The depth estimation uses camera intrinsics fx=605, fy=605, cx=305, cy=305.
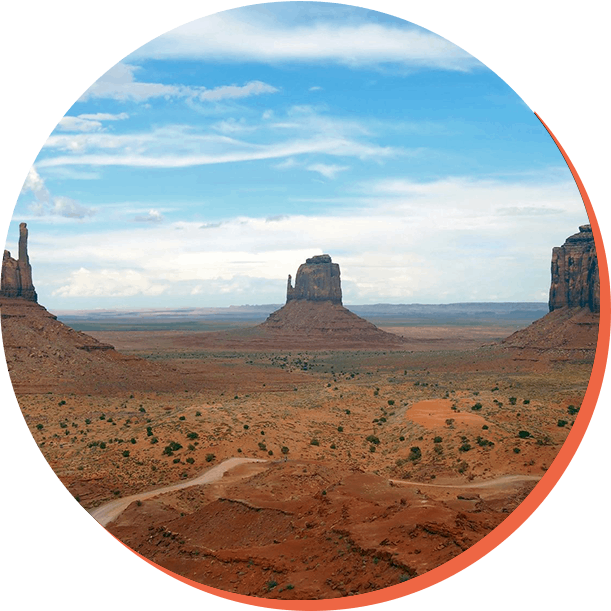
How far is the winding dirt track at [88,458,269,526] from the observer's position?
82.7 ft

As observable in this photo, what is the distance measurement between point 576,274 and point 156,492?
83810mm

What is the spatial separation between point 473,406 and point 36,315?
56.4 meters

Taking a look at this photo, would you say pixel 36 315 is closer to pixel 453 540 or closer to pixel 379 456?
pixel 379 456

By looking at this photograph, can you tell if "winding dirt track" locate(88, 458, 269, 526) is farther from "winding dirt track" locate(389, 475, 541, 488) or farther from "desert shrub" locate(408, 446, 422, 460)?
"winding dirt track" locate(389, 475, 541, 488)

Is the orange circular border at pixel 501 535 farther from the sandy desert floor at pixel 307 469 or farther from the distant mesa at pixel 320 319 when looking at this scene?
the distant mesa at pixel 320 319

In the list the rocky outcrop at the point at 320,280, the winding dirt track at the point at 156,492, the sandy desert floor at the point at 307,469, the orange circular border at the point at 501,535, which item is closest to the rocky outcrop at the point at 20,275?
the sandy desert floor at the point at 307,469

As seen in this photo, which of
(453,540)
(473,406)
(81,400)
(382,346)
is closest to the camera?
(453,540)

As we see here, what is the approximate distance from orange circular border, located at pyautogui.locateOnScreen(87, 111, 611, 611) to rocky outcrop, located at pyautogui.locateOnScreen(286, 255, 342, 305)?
17037 cm

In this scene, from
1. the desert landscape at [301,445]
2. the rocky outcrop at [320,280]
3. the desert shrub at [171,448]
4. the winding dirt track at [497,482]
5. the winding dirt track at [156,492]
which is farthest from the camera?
the rocky outcrop at [320,280]

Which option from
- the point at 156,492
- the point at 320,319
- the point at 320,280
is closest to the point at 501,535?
the point at 156,492

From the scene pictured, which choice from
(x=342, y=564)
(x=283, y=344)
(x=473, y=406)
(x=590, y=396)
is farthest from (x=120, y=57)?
(x=283, y=344)

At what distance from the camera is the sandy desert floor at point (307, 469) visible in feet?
53.6

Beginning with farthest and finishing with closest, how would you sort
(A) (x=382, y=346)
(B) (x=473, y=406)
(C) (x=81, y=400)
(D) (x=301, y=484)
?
(A) (x=382, y=346) < (C) (x=81, y=400) < (B) (x=473, y=406) < (D) (x=301, y=484)

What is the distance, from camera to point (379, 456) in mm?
36938
